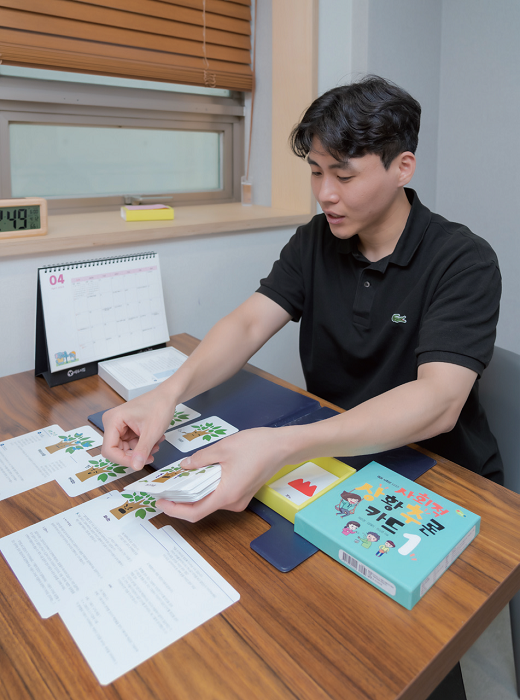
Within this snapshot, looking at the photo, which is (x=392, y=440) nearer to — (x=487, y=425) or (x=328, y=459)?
(x=328, y=459)

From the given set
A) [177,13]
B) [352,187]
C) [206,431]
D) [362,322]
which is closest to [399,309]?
[362,322]

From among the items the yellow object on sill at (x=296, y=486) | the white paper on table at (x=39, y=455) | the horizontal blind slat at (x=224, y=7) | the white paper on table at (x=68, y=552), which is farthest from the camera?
the horizontal blind slat at (x=224, y=7)

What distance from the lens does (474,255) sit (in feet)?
3.33

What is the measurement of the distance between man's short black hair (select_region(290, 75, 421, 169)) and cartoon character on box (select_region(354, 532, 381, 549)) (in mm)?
680

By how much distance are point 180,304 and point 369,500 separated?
1.02 meters

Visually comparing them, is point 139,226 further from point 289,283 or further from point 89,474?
point 89,474

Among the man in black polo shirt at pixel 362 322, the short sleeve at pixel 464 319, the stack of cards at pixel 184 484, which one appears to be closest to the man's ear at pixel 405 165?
the man in black polo shirt at pixel 362 322

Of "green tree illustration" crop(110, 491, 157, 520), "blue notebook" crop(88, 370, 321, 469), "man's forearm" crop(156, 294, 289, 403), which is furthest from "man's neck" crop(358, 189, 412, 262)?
"green tree illustration" crop(110, 491, 157, 520)

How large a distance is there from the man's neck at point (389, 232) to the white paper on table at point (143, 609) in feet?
2.52

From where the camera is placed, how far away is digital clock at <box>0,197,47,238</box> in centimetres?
126

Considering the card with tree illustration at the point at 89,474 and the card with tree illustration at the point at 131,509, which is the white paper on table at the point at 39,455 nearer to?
the card with tree illustration at the point at 89,474

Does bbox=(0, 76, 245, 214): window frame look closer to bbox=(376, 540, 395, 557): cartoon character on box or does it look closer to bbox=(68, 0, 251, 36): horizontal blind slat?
bbox=(68, 0, 251, 36): horizontal blind slat

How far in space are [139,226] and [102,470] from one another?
831 millimetres

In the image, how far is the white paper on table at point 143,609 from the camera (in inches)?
22.2
